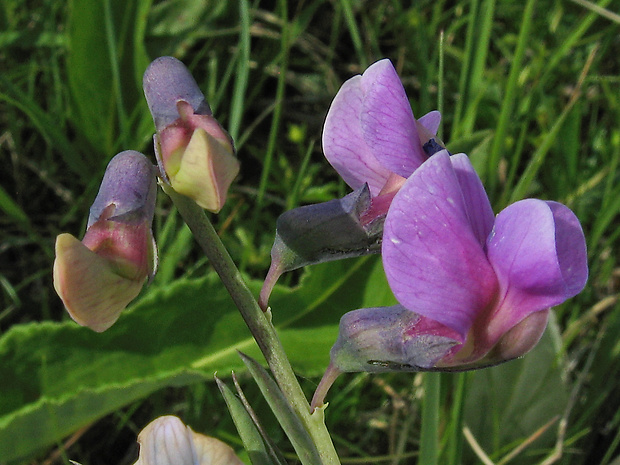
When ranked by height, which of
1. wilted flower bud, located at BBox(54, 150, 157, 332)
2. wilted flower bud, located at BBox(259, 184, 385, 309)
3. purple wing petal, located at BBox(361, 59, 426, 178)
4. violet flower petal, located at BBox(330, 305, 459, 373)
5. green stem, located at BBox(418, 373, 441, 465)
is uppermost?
purple wing petal, located at BBox(361, 59, 426, 178)

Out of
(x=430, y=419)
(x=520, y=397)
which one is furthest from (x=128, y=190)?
(x=520, y=397)

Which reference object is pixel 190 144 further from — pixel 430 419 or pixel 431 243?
pixel 430 419

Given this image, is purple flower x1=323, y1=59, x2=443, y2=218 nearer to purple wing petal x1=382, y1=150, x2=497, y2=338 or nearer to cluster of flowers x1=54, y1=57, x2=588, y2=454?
cluster of flowers x1=54, y1=57, x2=588, y2=454

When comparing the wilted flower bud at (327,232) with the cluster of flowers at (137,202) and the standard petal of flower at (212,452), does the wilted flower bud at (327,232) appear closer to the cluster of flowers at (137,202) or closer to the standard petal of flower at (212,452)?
the cluster of flowers at (137,202)

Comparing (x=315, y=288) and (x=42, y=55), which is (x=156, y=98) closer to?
(x=315, y=288)

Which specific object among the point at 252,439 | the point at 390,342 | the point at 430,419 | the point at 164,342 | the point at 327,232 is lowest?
the point at 164,342

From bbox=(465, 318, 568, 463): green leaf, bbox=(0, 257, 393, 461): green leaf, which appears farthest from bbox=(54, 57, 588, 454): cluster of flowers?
bbox=(465, 318, 568, 463): green leaf

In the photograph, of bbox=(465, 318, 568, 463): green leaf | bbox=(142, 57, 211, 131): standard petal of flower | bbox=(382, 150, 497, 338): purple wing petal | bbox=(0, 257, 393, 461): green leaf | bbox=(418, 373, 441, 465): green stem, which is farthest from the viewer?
bbox=(465, 318, 568, 463): green leaf
